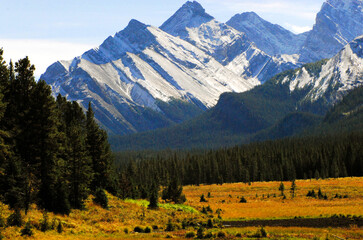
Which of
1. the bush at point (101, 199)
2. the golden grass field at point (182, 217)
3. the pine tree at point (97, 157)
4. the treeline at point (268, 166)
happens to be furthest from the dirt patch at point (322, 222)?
the treeline at point (268, 166)

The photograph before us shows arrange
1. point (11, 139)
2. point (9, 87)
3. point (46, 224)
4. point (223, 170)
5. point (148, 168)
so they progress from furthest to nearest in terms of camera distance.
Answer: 1. point (148, 168)
2. point (223, 170)
3. point (9, 87)
4. point (11, 139)
5. point (46, 224)

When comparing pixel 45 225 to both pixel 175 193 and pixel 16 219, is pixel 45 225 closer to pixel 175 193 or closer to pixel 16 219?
pixel 16 219

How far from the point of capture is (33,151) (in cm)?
5266

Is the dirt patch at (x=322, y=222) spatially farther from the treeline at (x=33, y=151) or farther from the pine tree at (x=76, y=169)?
the treeline at (x=33, y=151)

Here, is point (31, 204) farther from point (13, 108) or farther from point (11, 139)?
point (13, 108)

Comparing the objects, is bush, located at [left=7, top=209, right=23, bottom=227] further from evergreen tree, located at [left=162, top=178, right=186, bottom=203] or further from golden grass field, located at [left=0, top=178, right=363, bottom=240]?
evergreen tree, located at [left=162, top=178, right=186, bottom=203]

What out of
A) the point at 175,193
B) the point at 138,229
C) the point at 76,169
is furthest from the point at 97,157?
the point at 138,229

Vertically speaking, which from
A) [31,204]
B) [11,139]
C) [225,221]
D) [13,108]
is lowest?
[225,221]

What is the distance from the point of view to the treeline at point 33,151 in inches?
1805

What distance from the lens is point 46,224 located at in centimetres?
4219

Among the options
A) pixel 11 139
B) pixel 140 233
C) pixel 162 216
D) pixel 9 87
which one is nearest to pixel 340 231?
pixel 140 233

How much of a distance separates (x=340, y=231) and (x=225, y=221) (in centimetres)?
2181

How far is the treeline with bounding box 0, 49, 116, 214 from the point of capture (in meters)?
45.8

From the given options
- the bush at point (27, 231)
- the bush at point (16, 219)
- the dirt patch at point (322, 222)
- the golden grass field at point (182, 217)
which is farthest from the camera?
the dirt patch at point (322, 222)
